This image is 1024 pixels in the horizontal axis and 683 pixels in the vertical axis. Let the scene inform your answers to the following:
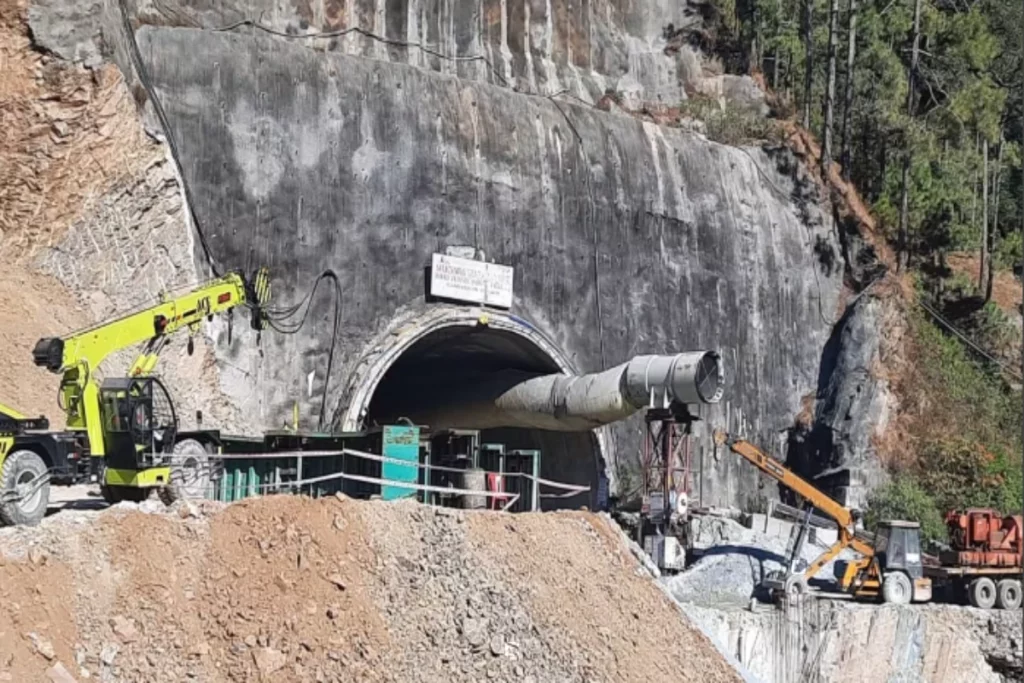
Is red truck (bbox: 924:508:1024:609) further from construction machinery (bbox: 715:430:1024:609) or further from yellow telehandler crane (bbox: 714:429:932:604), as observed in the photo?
yellow telehandler crane (bbox: 714:429:932:604)

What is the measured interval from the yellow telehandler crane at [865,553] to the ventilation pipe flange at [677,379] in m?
2.19

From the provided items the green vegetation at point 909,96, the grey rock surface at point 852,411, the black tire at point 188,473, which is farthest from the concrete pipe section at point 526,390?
the green vegetation at point 909,96

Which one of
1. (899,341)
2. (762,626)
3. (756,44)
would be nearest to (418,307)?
(762,626)

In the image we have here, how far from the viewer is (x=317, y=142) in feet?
93.8

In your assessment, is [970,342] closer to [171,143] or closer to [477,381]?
[477,381]

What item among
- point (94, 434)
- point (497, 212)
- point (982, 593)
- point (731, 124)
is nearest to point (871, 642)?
point (982, 593)

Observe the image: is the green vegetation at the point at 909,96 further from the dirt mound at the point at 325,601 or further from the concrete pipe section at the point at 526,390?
the dirt mound at the point at 325,601

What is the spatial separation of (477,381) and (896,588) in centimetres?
1122

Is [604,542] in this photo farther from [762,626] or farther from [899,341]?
[899,341]

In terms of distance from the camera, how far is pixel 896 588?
2838cm

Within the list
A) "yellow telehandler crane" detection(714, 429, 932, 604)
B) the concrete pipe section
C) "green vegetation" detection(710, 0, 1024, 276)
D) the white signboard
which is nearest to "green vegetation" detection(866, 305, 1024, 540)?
"green vegetation" detection(710, 0, 1024, 276)

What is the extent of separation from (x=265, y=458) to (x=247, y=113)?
A: 8.07m

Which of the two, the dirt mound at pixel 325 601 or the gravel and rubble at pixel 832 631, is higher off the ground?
the dirt mound at pixel 325 601

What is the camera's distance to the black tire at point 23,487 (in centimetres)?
1725
